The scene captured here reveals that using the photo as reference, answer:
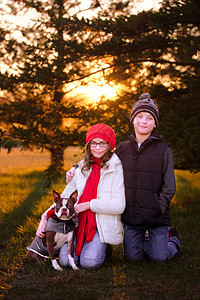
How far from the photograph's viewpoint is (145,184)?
4230 millimetres

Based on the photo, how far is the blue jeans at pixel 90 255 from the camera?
4.02 meters

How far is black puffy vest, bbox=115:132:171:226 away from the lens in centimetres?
419

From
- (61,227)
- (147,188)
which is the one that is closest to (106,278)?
(61,227)

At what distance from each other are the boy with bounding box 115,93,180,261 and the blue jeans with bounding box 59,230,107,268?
0.47m

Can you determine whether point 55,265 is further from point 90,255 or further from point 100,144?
point 100,144

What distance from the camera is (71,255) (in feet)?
13.0

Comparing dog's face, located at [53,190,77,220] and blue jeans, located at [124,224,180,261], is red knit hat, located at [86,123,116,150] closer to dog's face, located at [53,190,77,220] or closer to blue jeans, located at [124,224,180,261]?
dog's face, located at [53,190,77,220]

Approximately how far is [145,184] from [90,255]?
110cm

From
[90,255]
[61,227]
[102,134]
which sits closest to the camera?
[61,227]

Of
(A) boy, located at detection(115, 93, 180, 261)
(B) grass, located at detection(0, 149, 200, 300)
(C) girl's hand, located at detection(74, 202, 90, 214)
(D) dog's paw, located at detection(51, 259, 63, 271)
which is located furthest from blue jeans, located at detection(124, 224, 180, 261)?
(D) dog's paw, located at detection(51, 259, 63, 271)

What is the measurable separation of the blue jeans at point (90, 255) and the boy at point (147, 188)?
47 centimetres

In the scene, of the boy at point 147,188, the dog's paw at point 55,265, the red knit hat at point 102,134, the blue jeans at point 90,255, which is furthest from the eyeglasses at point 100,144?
the dog's paw at point 55,265

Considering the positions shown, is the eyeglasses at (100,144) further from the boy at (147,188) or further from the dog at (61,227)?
the dog at (61,227)

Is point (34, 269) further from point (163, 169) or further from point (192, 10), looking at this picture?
point (192, 10)
